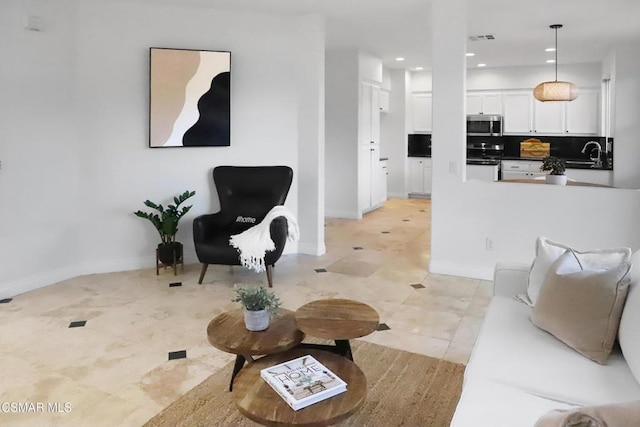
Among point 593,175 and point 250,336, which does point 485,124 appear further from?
point 250,336

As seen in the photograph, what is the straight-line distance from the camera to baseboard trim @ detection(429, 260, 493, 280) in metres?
4.66

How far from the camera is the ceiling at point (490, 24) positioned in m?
4.93

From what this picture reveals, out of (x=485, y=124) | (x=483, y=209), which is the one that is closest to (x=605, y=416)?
(x=483, y=209)

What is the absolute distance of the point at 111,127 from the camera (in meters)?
4.87

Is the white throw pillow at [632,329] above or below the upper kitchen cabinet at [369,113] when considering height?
below

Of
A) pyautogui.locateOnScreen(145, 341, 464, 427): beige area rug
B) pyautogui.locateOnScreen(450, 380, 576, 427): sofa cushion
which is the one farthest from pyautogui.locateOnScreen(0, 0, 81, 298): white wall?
pyautogui.locateOnScreen(450, 380, 576, 427): sofa cushion

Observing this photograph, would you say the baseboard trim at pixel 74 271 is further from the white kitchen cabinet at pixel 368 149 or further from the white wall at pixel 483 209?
the white kitchen cabinet at pixel 368 149

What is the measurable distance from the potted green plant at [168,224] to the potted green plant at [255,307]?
2.60 metres

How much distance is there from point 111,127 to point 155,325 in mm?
2240

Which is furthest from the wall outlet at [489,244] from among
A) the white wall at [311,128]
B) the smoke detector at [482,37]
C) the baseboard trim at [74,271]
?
the smoke detector at [482,37]

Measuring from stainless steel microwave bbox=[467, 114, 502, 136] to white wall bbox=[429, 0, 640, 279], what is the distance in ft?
17.0

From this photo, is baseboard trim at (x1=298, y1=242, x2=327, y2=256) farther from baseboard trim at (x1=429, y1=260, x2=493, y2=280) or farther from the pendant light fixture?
the pendant light fixture

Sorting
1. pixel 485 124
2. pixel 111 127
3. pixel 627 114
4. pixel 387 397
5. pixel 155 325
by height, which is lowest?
pixel 387 397

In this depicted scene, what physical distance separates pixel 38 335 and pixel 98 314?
46 centimetres
